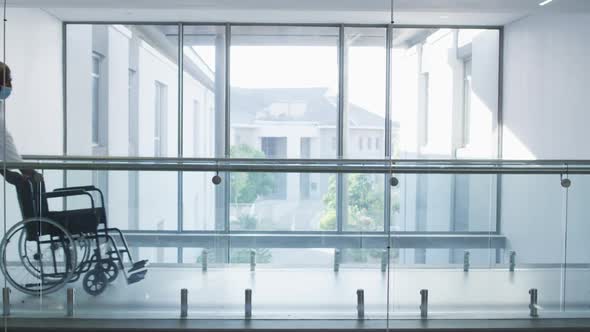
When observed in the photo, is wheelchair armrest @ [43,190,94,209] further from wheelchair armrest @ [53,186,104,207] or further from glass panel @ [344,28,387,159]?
glass panel @ [344,28,387,159]

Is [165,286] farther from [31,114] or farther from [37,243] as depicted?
[31,114]

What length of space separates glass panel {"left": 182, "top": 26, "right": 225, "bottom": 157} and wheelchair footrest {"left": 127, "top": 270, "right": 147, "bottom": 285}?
4.81 m

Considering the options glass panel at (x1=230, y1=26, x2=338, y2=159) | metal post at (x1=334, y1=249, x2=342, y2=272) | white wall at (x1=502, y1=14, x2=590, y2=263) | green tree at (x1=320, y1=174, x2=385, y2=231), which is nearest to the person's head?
green tree at (x1=320, y1=174, x2=385, y2=231)

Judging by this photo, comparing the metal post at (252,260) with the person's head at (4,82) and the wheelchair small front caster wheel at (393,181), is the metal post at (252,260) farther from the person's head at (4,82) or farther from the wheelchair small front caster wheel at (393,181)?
the person's head at (4,82)

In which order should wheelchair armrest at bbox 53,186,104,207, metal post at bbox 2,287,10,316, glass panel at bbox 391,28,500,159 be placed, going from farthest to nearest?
glass panel at bbox 391,28,500,159 → wheelchair armrest at bbox 53,186,104,207 → metal post at bbox 2,287,10,316

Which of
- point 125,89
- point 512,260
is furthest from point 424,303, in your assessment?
point 125,89

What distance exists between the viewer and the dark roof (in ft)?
27.6

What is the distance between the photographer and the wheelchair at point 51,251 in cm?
349

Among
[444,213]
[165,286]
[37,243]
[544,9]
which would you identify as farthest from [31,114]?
[544,9]

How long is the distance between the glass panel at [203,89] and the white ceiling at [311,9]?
0.92ft

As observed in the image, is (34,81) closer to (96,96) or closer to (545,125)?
(96,96)

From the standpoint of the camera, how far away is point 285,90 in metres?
8.53

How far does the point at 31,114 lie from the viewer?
6516 mm

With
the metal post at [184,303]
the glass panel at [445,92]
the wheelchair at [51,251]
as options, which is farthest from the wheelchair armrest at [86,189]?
the glass panel at [445,92]
